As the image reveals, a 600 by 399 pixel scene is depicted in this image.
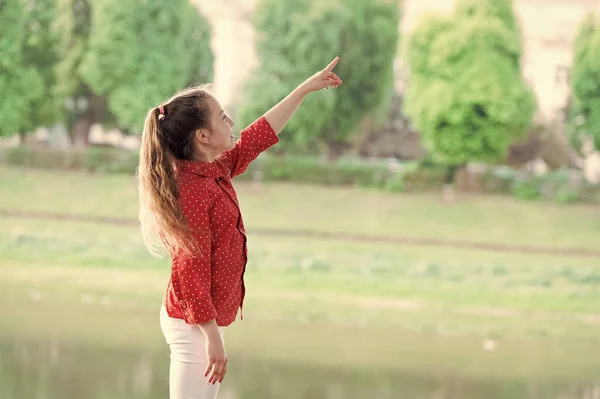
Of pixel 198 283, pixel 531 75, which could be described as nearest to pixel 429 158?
pixel 531 75

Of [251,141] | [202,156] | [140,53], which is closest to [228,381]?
[251,141]

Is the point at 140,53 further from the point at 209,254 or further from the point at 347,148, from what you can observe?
the point at 209,254

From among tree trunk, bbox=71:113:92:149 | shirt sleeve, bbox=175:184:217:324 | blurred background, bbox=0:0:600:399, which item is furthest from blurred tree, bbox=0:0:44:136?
shirt sleeve, bbox=175:184:217:324

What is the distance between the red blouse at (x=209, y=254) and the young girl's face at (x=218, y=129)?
0.05 m

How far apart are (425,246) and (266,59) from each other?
1707mm

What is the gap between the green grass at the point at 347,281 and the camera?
4.71 meters

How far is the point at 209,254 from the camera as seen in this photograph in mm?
1872

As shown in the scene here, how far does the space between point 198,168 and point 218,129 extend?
0.09 metres

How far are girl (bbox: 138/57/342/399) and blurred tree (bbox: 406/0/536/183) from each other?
192 inches

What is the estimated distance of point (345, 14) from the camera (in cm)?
686

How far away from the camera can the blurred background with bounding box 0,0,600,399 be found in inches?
253

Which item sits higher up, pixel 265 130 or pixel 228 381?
pixel 265 130

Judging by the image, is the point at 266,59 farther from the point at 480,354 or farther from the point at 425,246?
the point at 480,354

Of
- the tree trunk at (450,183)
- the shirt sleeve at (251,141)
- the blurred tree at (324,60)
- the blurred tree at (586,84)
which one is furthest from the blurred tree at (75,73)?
the shirt sleeve at (251,141)
